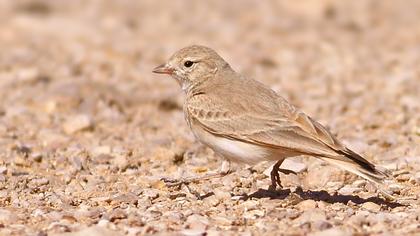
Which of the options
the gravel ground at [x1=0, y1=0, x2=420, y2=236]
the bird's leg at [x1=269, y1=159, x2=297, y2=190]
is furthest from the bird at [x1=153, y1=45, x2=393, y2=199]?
the gravel ground at [x1=0, y1=0, x2=420, y2=236]

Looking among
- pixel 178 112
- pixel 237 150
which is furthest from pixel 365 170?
pixel 178 112

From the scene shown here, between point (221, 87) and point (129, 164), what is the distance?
130 centimetres

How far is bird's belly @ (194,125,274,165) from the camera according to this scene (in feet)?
22.3

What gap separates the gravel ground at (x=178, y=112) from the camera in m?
6.42

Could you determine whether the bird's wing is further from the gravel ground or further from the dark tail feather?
the gravel ground

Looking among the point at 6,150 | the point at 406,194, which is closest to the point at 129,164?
the point at 6,150

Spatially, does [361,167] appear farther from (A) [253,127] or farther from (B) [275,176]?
(B) [275,176]

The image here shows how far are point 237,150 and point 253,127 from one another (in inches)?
8.7

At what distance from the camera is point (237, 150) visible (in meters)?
6.88

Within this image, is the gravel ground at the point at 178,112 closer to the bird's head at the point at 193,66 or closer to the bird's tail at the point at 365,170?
the bird's tail at the point at 365,170

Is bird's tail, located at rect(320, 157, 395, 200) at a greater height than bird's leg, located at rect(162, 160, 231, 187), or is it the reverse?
bird's tail, located at rect(320, 157, 395, 200)

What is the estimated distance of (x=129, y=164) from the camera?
8.17 metres

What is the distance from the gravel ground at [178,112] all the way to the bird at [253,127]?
0.35 m

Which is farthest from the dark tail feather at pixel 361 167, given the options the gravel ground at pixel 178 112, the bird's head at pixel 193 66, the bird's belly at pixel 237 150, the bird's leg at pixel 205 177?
the bird's head at pixel 193 66
